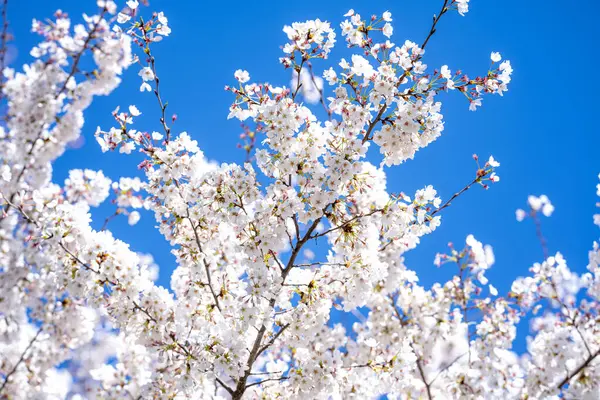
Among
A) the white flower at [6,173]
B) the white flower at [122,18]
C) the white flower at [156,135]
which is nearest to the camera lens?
the white flower at [6,173]

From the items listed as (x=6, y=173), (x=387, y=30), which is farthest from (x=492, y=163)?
(x=6, y=173)

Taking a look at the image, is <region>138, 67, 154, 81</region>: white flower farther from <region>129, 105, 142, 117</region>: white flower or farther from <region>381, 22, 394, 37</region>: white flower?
Result: <region>381, 22, 394, 37</region>: white flower

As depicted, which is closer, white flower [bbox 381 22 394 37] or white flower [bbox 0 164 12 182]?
white flower [bbox 0 164 12 182]

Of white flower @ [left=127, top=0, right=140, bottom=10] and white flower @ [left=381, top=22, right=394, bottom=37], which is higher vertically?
white flower @ [left=381, top=22, right=394, bottom=37]

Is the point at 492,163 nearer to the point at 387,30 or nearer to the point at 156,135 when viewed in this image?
the point at 387,30

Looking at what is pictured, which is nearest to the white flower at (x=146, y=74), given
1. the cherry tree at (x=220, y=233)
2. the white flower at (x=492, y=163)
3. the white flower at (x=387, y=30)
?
the cherry tree at (x=220, y=233)

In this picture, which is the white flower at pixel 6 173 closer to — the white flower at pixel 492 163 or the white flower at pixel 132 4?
the white flower at pixel 132 4

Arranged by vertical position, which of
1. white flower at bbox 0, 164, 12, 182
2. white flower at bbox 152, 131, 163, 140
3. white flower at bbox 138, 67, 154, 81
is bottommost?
white flower at bbox 0, 164, 12, 182

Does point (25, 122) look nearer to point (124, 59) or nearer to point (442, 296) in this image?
point (124, 59)

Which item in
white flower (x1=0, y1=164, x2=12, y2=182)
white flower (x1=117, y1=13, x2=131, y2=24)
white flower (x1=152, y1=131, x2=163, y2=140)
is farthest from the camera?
white flower (x1=152, y1=131, x2=163, y2=140)

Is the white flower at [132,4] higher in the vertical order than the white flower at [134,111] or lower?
higher

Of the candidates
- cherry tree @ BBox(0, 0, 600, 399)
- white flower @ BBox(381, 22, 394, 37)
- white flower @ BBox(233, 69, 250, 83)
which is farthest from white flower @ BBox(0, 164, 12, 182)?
white flower @ BBox(381, 22, 394, 37)

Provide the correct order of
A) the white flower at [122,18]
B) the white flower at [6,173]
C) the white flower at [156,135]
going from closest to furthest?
the white flower at [6,173]
the white flower at [122,18]
the white flower at [156,135]

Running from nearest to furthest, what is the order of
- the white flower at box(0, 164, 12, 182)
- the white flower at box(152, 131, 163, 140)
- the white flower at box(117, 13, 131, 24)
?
the white flower at box(0, 164, 12, 182) < the white flower at box(117, 13, 131, 24) < the white flower at box(152, 131, 163, 140)
